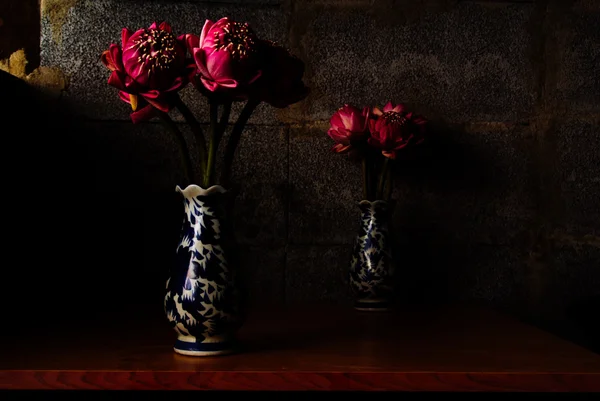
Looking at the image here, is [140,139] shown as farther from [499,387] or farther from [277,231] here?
[499,387]

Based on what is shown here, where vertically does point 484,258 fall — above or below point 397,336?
above

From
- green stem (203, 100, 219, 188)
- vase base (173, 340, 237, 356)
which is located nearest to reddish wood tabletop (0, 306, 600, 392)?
vase base (173, 340, 237, 356)

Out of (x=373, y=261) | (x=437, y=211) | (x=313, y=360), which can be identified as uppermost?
(x=437, y=211)

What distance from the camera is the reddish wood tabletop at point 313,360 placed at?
35.4 inches

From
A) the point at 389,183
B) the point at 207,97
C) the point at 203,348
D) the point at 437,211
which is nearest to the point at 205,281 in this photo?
the point at 203,348

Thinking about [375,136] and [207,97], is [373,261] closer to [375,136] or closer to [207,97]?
[375,136]

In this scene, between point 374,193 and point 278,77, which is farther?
point 374,193

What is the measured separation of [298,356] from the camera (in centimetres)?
102

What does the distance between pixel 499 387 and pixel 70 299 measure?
3.52 feet

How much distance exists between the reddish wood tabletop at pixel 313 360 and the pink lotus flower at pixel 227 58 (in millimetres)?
403

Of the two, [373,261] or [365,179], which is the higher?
[365,179]

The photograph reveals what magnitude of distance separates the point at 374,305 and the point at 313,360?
503mm

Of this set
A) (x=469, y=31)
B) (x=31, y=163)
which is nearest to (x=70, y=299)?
(x=31, y=163)

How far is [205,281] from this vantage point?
981 mm
